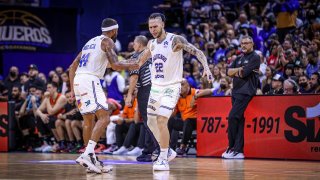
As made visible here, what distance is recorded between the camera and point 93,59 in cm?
1035

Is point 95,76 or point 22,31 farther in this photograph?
point 22,31

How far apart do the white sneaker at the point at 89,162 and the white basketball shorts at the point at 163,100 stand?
1.26m

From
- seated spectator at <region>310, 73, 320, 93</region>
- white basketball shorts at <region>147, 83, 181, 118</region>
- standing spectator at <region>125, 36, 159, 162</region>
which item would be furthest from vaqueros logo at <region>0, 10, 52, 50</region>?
white basketball shorts at <region>147, 83, 181, 118</region>

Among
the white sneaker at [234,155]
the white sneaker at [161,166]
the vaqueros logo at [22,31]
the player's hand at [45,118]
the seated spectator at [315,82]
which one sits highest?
the vaqueros logo at [22,31]

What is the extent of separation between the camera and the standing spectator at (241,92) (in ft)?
44.9

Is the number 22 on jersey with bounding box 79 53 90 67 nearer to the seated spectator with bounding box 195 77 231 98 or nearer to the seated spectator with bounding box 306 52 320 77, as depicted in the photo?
the seated spectator with bounding box 195 77 231 98

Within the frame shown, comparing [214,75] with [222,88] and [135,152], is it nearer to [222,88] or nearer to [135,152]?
[222,88]

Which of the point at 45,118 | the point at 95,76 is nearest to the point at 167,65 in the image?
the point at 95,76

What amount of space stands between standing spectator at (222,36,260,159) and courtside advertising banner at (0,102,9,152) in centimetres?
685

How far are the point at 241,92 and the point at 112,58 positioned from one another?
14.3 ft

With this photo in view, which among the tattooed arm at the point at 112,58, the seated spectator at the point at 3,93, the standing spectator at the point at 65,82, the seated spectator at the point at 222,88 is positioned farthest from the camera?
the seated spectator at the point at 3,93

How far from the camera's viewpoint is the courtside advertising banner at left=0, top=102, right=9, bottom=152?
18.1 meters

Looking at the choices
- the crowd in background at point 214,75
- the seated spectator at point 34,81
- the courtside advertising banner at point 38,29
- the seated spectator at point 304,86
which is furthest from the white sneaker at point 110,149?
the courtside advertising banner at point 38,29

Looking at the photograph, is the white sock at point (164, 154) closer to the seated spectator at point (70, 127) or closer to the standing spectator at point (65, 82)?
the seated spectator at point (70, 127)
